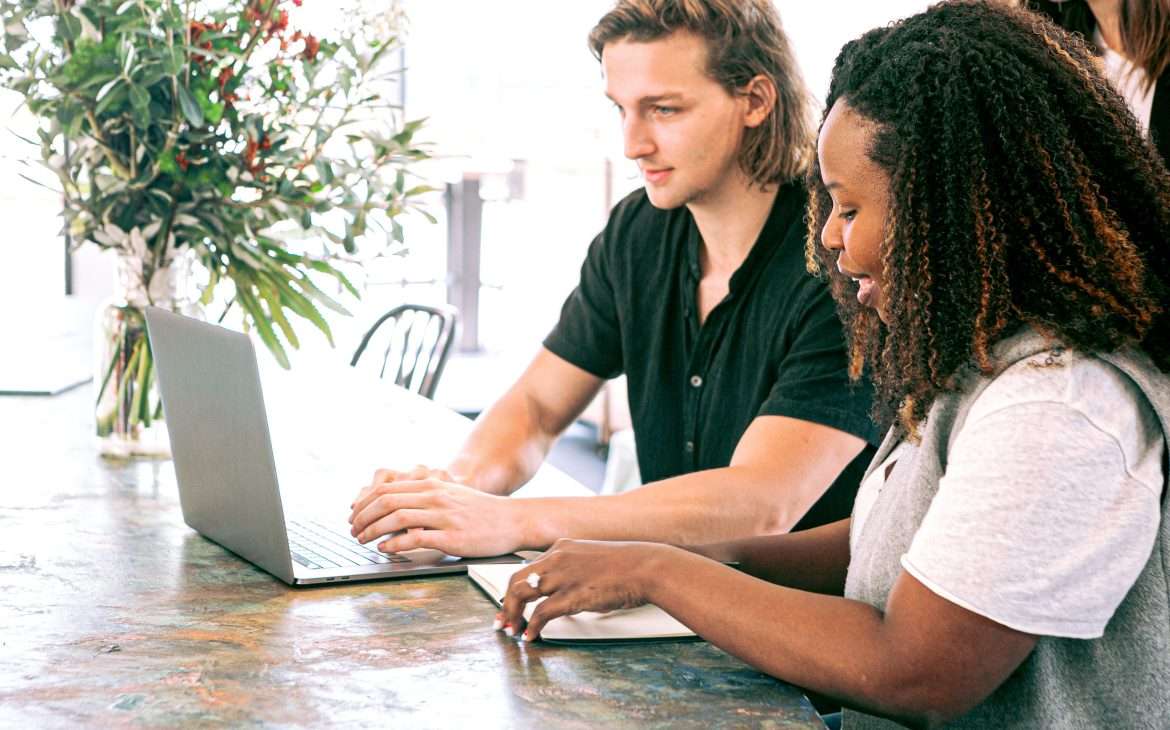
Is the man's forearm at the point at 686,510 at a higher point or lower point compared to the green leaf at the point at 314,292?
lower

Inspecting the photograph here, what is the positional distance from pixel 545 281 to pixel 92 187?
3736mm

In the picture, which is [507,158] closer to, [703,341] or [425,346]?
[425,346]

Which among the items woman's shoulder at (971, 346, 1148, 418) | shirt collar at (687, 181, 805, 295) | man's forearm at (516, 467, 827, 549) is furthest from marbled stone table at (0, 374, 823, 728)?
shirt collar at (687, 181, 805, 295)

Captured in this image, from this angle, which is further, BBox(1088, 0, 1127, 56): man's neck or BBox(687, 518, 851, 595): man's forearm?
BBox(1088, 0, 1127, 56): man's neck

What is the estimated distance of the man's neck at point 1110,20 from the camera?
184 centimetres

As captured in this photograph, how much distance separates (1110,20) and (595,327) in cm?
86

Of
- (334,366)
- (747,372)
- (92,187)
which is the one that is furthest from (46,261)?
(747,372)

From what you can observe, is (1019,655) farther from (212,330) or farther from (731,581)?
(212,330)

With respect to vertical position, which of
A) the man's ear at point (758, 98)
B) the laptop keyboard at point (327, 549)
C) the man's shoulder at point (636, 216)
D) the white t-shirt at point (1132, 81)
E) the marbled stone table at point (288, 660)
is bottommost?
the laptop keyboard at point (327, 549)

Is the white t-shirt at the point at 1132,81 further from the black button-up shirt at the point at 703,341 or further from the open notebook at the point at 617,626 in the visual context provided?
the open notebook at the point at 617,626

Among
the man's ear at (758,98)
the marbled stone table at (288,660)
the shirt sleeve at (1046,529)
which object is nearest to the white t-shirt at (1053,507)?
the shirt sleeve at (1046,529)

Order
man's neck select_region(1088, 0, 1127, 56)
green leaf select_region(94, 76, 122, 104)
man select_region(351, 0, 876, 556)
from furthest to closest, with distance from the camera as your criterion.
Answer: man's neck select_region(1088, 0, 1127, 56)
green leaf select_region(94, 76, 122, 104)
man select_region(351, 0, 876, 556)

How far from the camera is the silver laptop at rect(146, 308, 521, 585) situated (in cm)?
120

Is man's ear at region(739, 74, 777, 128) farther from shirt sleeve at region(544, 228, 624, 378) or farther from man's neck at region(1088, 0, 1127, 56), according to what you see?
man's neck at region(1088, 0, 1127, 56)
